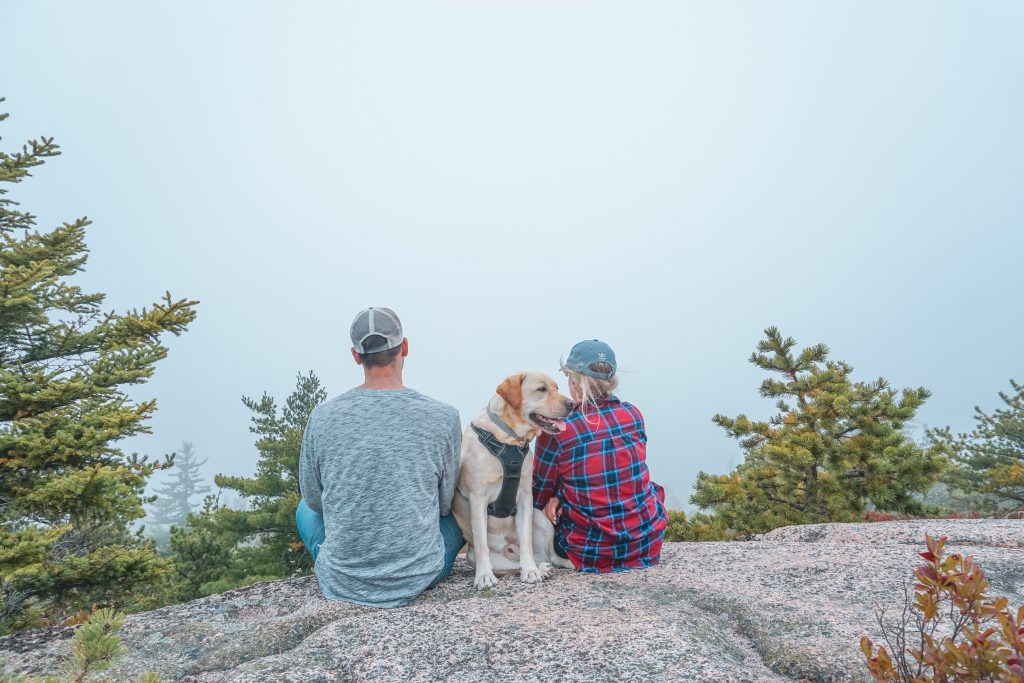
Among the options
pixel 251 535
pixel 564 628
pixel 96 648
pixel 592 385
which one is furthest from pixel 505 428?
pixel 251 535

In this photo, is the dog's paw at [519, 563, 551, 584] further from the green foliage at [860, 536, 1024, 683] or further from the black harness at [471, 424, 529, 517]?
the green foliage at [860, 536, 1024, 683]

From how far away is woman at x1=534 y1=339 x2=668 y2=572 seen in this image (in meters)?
4.50

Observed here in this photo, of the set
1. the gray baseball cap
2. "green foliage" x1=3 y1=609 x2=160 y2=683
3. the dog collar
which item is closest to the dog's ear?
the dog collar

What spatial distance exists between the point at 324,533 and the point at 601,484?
226 centimetres

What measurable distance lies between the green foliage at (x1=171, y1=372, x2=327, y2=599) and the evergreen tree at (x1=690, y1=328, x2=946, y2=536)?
470 inches

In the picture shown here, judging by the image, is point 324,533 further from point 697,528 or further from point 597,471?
point 697,528

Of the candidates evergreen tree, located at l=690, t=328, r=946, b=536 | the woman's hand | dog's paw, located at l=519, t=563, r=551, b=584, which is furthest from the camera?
evergreen tree, located at l=690, t=328, r=946, b=536

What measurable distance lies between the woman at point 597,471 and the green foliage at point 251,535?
12.8 metres

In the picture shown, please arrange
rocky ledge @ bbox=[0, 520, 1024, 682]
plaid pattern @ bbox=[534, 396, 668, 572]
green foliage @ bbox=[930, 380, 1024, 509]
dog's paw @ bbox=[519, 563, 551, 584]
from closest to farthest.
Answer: rocky ledge @ bbox=[0, 520, 1024, 682] → dog's paw @ bbox=[519, 563, 551, 584] → plaid pattern @ bbox=[534, 396, 668, 572] → green foliage @ bbox=[930, 380, 1024, 509]

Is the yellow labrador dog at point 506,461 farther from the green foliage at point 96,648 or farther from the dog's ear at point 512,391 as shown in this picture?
the green foliage at point 96,648

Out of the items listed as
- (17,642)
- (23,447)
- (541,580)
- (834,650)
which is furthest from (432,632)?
(23,447)

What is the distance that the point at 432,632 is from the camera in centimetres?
333

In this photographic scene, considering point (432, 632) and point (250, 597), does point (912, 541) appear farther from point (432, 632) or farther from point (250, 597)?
point (250, 597)

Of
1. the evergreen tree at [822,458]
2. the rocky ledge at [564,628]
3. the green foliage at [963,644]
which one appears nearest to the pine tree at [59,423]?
the rocky ledge at [564,628]
